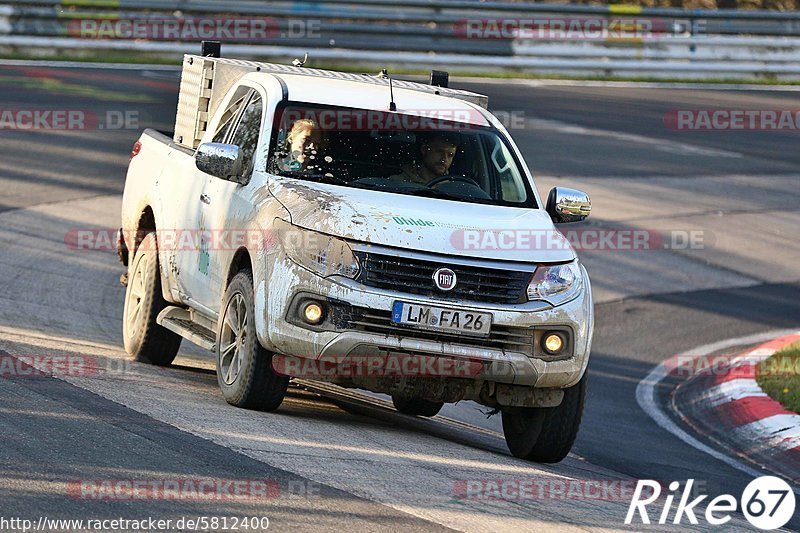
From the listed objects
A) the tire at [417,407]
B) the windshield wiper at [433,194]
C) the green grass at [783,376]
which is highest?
the windshield wiper at [433,194]

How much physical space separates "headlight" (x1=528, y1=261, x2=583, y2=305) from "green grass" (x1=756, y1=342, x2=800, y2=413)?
3.27m

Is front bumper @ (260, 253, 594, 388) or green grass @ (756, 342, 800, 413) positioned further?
green grass @ (756, 342, 800, 413)

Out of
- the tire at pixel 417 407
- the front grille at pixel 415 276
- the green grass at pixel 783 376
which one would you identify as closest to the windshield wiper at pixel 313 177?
the front grille at pixel 415 276

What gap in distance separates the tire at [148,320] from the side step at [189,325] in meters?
0.14

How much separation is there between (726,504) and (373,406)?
279 cm

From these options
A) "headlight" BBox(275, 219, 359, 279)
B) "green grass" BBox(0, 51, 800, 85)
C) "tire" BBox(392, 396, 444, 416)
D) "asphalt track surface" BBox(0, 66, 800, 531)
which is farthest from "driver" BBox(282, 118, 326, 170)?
"green grass" BBox(0, 51, 800, 85)

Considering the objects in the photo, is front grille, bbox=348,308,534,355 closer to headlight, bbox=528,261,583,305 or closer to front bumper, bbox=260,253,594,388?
front bumper, bbox=260,253,594,388

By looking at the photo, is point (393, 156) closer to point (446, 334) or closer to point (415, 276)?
point (415, 276)

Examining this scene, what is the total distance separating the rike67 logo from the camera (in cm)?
696

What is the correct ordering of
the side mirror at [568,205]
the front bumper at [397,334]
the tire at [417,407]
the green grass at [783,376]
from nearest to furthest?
the front bumper at [397,334], the side mirror at [568,205], the tire at [417,407], the green grass at [783,376]

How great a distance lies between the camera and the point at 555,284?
795 centimetres

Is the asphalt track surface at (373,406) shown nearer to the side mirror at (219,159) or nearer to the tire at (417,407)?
the tire at (417,407)

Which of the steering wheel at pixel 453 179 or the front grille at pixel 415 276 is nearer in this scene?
the front grille at pixel 415 276

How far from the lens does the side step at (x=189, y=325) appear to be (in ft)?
29.4
